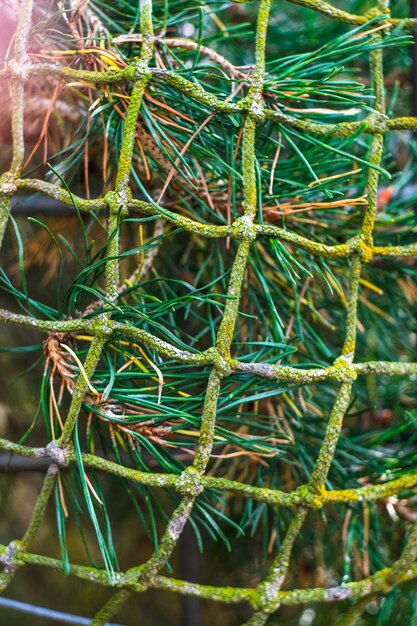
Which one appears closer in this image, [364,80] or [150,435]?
[150,435]

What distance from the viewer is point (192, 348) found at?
0.29m

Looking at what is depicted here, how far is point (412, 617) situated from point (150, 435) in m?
0.18

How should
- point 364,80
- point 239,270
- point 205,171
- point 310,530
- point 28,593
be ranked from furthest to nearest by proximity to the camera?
1. point 28,593
2. point 364,80
3. point 310,530
4. point 205,171
5. point 239,270

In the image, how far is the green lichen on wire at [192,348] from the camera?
0.92 ft

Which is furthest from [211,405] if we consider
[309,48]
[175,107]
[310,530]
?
[309,48]

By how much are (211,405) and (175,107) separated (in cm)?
16

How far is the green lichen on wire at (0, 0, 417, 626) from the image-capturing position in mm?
280

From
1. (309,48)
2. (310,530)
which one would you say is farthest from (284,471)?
(309,48)

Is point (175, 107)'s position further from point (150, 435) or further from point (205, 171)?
point (150, 435)

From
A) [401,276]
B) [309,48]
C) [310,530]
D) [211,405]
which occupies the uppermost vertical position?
[309,48]

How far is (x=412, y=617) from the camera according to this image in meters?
0.34

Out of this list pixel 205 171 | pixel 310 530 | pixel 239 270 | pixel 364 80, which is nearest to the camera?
pixel 239 270

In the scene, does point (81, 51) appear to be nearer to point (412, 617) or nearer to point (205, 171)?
point (205, 171)

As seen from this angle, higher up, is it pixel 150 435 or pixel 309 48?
pixel 309 48
